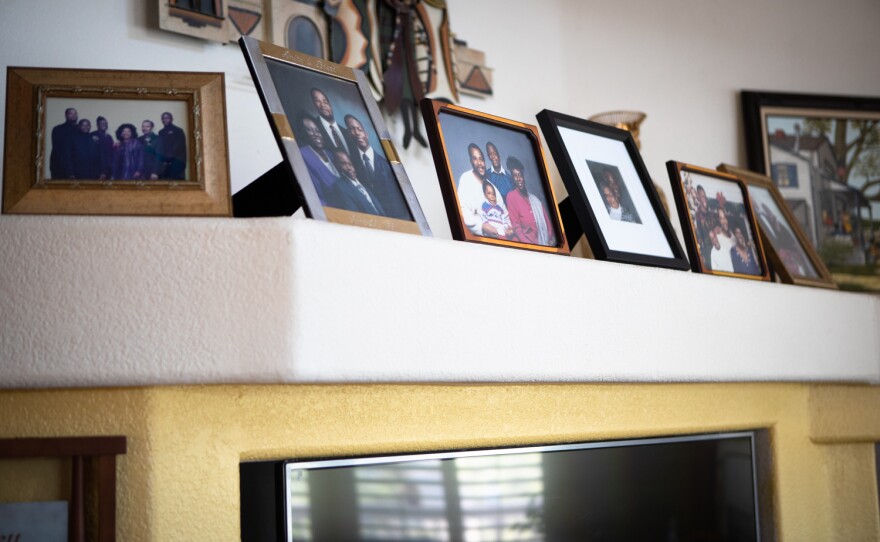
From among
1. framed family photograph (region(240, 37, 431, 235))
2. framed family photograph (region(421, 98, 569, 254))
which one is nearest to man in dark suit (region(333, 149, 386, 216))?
framed family photograph (region(240, 37, 431, 235))

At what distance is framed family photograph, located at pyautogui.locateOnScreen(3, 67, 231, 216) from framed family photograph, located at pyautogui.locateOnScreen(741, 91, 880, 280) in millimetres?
2044

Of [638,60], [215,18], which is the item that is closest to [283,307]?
[215,18]

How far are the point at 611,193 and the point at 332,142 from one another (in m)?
0.69

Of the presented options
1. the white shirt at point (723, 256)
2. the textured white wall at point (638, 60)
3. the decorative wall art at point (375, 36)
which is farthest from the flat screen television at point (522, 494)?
the decorative wall art at point (375, 36)

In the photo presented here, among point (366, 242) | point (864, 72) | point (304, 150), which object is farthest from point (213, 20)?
point (864, 72)

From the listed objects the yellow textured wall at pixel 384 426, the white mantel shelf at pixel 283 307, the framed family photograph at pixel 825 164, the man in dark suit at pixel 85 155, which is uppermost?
the framed family photograph at pixel 825 164

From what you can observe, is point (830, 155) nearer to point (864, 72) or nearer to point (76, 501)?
point (864, 72)

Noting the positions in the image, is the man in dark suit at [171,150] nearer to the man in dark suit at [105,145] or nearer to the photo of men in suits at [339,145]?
the man in dark suit at [105,145]

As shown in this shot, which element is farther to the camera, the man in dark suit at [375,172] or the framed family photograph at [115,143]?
the man in dark suit at [375,172]

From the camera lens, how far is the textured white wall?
184 cm

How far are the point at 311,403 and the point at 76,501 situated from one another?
1.18 ft

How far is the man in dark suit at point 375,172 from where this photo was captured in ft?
4.71

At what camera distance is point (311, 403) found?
1.35 m

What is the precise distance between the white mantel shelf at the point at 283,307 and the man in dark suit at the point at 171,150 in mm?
118
